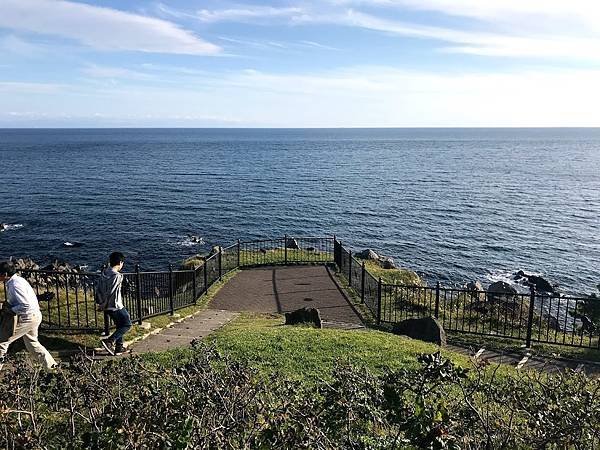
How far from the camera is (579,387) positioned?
492 centimetres

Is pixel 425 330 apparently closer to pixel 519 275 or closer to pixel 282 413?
pixel 282 413

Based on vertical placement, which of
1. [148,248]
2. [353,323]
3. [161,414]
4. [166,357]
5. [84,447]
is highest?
[161,414]

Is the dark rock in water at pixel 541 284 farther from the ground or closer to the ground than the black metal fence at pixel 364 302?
closer to the ground

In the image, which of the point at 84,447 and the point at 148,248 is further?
the point at 148,248

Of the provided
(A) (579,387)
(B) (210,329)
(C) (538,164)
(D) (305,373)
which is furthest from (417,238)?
(C) (538,164)

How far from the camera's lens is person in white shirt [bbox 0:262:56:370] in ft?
25.0

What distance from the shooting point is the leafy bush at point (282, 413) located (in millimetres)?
3887

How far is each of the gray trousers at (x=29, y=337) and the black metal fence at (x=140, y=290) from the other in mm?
2088

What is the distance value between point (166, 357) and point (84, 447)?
4.75m

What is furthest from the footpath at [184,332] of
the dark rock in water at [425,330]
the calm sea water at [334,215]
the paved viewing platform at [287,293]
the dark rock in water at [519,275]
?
the dark rock in water at [519,275]

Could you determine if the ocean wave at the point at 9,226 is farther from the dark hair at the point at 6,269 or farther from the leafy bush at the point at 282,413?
the leafy bush at the point at 282,413

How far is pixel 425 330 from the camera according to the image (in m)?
12.1

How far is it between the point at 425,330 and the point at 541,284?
69.7ft

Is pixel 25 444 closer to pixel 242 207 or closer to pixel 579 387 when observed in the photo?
pixel 579 387
